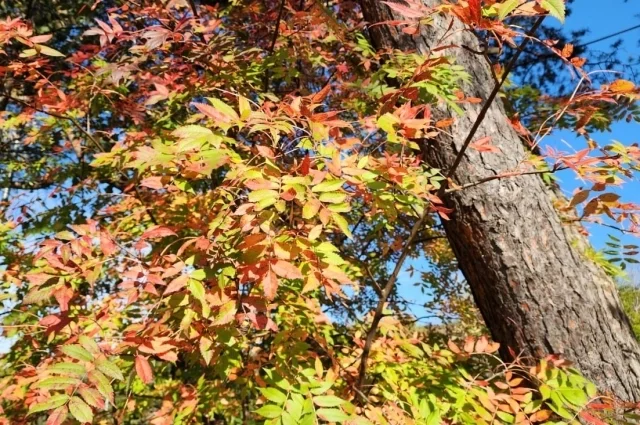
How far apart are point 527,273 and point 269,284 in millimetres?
1490

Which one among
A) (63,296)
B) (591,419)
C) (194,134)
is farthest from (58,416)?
(591,419)

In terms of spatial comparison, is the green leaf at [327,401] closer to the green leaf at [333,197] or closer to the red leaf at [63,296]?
the green leaf at [333,197]

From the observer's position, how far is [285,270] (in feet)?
3.33

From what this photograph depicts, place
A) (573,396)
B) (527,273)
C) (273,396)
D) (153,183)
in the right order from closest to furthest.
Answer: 1. (273,396)
2. (153,183)
3. (573,396)
4. (527,273)

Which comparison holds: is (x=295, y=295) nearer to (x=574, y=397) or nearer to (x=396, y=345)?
(x=396, y=345)

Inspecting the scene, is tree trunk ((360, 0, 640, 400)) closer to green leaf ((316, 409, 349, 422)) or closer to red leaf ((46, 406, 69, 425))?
green leaf ((316, 409, 349, 422))

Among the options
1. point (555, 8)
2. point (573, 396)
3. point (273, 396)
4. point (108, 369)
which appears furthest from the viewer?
point (573, 396)

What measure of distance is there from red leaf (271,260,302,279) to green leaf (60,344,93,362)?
52 centimetres

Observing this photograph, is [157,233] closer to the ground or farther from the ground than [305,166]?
closer to the ground

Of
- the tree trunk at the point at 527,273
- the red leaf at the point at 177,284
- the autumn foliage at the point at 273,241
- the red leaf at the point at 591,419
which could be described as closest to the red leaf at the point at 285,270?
the autumn foliage at the point at 273,241

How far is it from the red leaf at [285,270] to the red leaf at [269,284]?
15 mm

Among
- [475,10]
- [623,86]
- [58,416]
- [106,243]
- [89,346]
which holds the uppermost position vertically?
[623,86]

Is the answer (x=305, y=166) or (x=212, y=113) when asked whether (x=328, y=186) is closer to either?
(x=305, y=166)

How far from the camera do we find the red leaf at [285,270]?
3.26 ft
